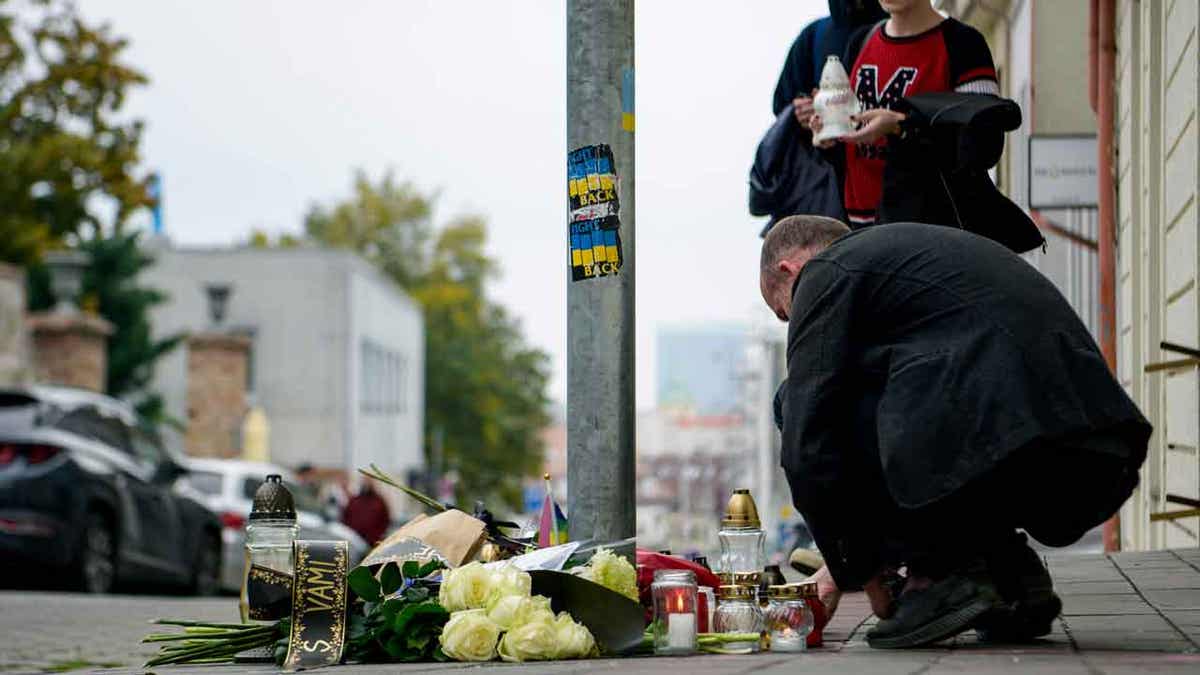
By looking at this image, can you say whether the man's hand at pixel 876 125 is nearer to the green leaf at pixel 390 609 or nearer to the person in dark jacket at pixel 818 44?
the person in dark jacket at pixel 818 44

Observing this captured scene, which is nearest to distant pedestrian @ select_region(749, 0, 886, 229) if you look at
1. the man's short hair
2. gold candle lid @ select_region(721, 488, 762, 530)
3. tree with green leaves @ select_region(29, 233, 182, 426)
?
the man's short hair

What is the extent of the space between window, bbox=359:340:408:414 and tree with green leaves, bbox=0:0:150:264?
93.3 feet

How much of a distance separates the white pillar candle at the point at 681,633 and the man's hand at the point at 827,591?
410 millimetres

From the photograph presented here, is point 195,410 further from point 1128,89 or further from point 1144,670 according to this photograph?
point 1144,670

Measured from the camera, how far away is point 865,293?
5.22 m

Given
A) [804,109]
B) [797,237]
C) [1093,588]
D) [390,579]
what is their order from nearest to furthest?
[797,237] → [390,579] → [804,109] → [1093,588]

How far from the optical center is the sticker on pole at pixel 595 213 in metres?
5.89

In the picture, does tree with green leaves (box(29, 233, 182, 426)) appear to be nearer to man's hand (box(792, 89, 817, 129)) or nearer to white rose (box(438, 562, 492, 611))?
man's hand (box(792, 89, 817, 129))

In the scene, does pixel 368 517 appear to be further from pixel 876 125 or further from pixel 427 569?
pixel 427 569

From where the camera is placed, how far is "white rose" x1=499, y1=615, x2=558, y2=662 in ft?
17.0

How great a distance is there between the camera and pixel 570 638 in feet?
17.1

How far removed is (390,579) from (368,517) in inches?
731

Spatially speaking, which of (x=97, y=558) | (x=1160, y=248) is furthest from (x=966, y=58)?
(x=97, y=558)

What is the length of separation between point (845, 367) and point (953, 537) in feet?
1.68
